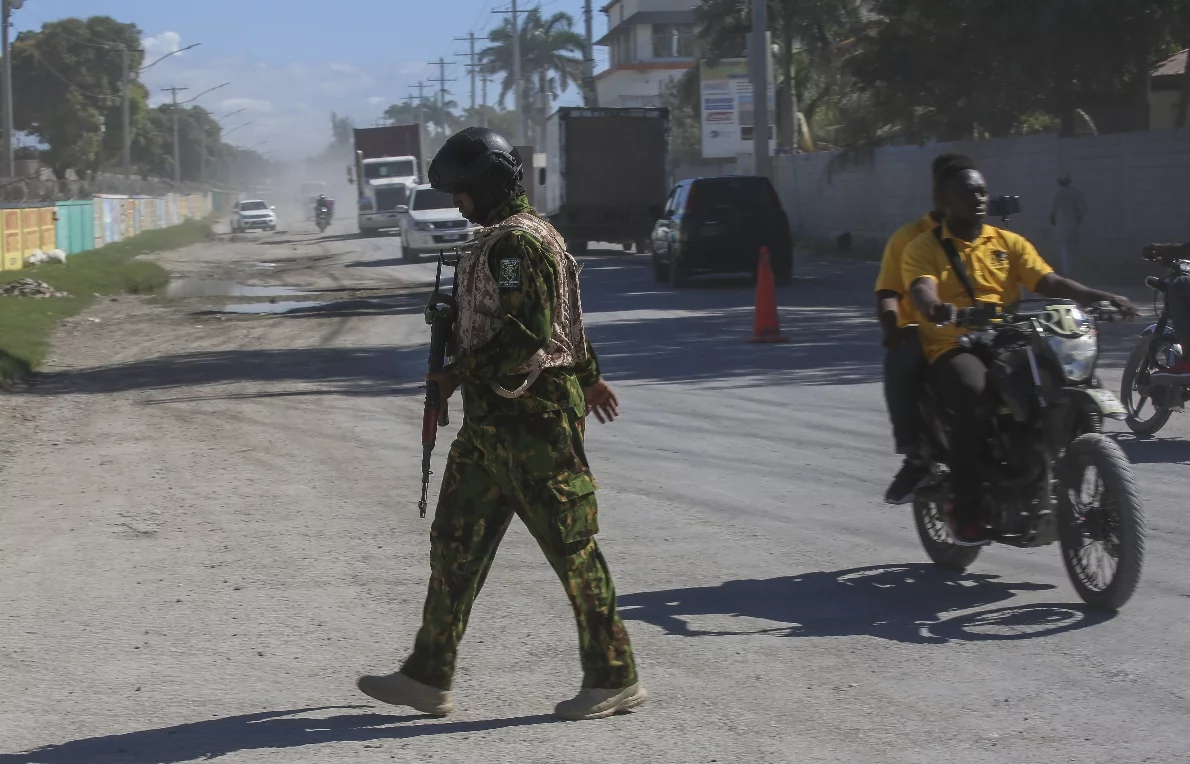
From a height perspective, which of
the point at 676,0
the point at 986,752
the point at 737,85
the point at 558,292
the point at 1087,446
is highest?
the point at 676,0

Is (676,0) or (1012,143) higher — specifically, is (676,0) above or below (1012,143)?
above

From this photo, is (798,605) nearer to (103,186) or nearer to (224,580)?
(224,580)

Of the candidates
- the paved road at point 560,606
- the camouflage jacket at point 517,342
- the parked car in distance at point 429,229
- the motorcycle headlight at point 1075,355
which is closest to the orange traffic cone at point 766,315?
the paved road at point 560,606

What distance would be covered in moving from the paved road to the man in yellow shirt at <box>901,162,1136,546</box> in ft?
1.63

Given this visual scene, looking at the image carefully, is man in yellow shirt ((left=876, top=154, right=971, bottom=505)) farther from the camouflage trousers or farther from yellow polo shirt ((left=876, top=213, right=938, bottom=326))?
the camouflage trousers

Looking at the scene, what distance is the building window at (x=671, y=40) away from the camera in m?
97.3

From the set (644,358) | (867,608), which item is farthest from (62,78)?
(867,608)

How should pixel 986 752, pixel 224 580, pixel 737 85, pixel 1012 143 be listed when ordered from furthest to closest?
pixel 737 85 → pixel 1012 143 → pixel 224 580 → pixel 986 752

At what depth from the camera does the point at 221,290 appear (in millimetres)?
28766

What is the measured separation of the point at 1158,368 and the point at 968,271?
14.8 feet

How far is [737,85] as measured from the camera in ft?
197

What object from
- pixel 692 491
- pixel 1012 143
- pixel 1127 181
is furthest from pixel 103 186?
pixel 692 491

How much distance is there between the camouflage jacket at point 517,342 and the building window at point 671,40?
3730 inches

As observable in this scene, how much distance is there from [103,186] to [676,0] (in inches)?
1756
